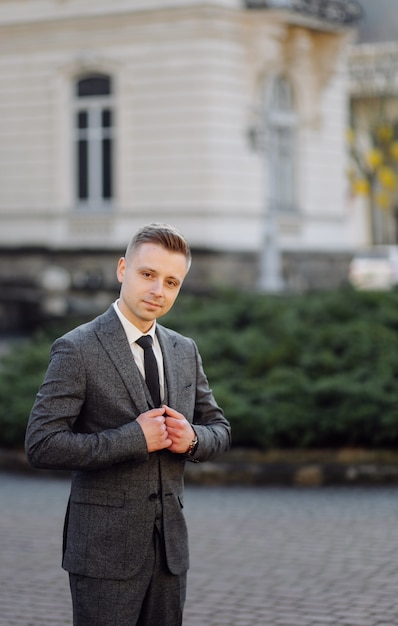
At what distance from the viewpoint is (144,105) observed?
28219 millimetres

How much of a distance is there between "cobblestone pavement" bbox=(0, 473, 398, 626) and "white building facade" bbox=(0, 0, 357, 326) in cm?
1643

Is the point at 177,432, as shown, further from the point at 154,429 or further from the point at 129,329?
the point at 129,329

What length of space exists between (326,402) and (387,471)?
1.13 metres

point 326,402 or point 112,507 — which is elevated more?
point 112,507

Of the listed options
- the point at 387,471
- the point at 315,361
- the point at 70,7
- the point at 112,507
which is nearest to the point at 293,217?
the point at 70,7

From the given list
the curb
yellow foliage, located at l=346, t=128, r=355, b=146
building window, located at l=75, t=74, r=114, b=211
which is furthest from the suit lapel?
yellow foliage, located at l=346, t=128, r=355, b=146

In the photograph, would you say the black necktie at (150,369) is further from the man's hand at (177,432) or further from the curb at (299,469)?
the curb at (299,469)

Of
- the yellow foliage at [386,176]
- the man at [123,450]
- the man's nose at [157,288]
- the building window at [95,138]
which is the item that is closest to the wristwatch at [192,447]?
the man at [123,450]

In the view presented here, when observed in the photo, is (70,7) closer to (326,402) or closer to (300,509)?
(326,402)

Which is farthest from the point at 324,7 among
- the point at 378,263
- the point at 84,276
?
the point at 378,263

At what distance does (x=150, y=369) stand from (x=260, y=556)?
4268 millimetres

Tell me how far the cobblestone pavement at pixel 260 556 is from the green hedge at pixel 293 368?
70 centimetres

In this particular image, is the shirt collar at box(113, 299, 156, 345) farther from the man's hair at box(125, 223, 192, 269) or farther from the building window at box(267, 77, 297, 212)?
the building window at box(267, 77, 297, 212)

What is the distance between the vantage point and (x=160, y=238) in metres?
4.40
